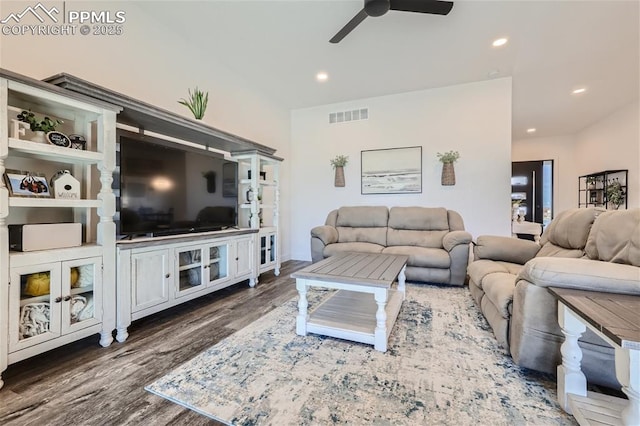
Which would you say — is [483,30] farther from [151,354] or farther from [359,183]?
[151,354]

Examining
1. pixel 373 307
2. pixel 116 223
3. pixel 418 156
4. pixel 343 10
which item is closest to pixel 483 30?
pixel 343 10

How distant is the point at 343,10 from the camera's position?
245 centimetres

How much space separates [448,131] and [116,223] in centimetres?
432

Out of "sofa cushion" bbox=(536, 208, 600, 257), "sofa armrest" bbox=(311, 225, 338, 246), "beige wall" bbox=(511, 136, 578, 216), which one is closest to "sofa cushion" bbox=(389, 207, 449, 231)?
"sofa armrest" bbox=(311, 225, 338, 246)

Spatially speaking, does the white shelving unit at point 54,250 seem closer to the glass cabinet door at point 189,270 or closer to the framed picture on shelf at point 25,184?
the framed picture on shelf at point 25,184

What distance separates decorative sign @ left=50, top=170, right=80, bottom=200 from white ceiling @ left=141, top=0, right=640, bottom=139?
1.85 metres

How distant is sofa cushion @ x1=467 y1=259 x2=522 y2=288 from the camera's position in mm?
2217

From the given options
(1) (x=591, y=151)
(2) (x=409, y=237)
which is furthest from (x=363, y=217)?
(1) (x=591, y=151)

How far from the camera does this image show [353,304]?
235 cm

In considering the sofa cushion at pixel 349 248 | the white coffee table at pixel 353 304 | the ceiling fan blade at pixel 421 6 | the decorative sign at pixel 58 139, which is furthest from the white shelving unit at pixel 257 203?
the ceiling fan blade at pixel 421 6

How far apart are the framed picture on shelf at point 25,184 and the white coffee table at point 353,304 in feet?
5.61

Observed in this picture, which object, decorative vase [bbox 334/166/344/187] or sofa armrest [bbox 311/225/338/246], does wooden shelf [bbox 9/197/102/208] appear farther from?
decorative vase [bbox 334/166/344/187]

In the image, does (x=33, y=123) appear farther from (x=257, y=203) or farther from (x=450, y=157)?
(x=450, y=157)

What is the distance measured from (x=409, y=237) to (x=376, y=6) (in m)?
2.72
